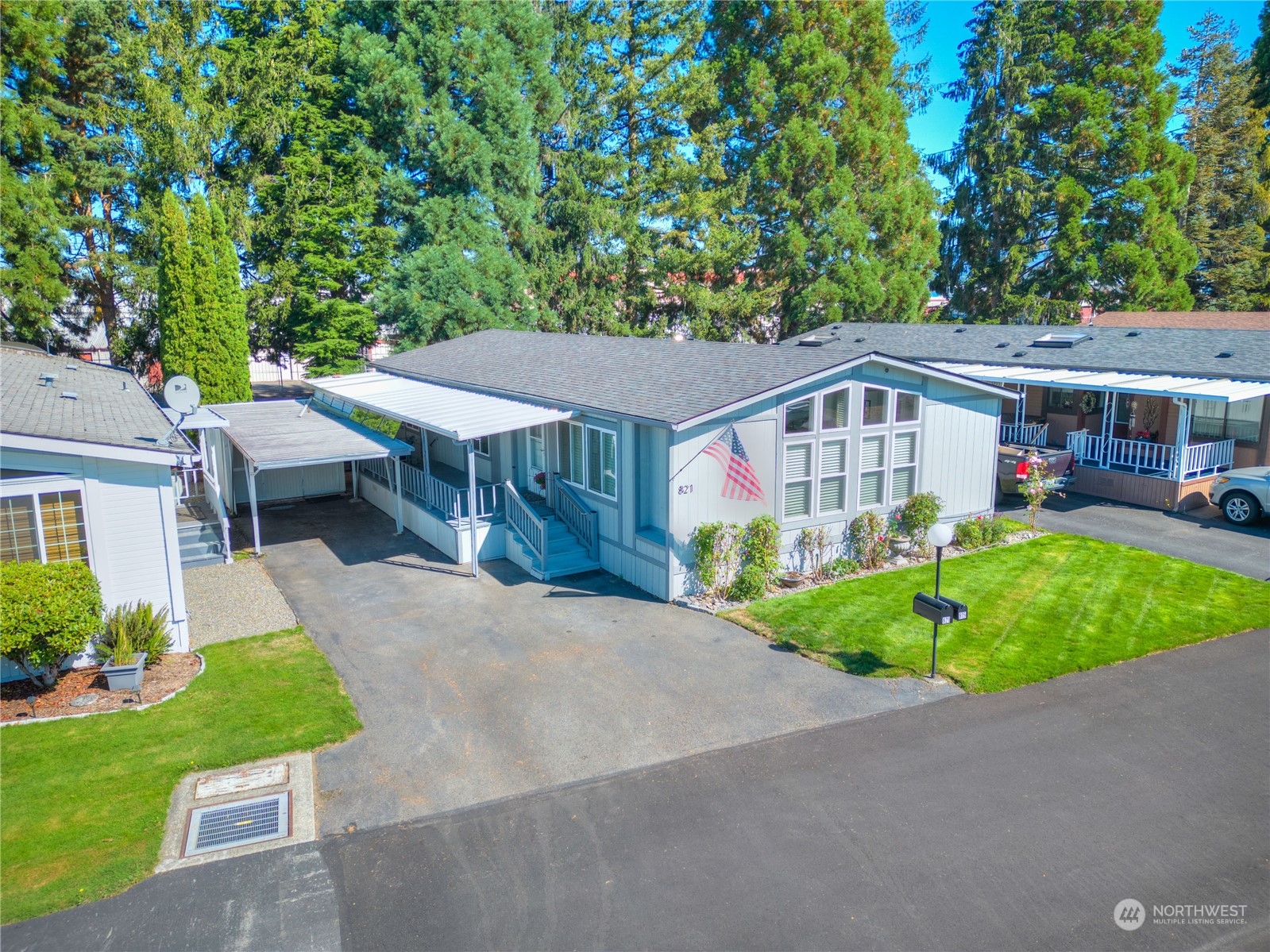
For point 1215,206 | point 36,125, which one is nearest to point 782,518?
point 36,125

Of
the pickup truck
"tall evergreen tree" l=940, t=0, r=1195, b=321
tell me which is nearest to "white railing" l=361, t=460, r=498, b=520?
the pickup truck

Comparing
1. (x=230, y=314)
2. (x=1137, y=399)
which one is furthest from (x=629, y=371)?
(x=230, y=314)

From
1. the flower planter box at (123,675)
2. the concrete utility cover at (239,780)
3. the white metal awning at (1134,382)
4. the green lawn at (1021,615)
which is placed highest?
the white metal awning at (1134,382)

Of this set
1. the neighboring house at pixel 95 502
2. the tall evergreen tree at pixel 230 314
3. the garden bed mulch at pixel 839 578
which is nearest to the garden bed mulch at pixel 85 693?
the neighboring house at pixel 95 502

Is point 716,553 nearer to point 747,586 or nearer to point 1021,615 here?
point 747,586

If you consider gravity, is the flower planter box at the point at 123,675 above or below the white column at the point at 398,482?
below

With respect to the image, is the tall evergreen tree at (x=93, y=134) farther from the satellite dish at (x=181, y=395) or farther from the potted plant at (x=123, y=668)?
the potted plant at (x=123, y=668)

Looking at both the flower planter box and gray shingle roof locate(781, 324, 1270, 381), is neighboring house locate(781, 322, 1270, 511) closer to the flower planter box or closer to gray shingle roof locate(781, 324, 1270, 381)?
gray shingle roof locate(781, 324, 1270, 381)
